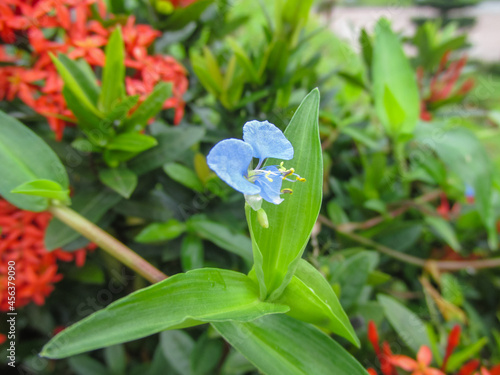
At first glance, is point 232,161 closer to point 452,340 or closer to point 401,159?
point 452,340

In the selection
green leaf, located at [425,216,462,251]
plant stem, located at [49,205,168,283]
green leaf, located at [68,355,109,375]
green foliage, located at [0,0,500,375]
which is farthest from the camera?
green leaf, located at [425,216,462,251]

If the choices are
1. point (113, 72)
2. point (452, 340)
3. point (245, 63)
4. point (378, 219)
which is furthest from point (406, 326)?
point (113, 72)

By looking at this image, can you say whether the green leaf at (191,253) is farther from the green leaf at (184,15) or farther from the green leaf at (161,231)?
the green leaf at (184,15)

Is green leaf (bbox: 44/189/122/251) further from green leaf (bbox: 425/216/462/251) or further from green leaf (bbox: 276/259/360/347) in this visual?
green leaf (bbox: 425/216/462/251)

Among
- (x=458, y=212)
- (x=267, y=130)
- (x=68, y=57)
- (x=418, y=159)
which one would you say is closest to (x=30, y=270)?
(x=68, y=57)

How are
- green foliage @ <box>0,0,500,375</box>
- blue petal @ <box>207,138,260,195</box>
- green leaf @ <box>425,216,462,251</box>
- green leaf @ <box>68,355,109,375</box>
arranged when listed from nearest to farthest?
blue petal @ <box>207,138,260,195</box>
green foliage @ <box>0,0,500,375</box>
green leaf @ <box>68,355,109,375</box>
green leaf @ <box>425,216,462,251</box>

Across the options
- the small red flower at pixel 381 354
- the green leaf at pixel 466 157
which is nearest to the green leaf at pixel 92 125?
the small red flower at pixel 381 354

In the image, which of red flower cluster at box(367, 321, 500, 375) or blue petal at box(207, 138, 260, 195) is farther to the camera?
red flower cluster at box(367, 321, 500, 375)

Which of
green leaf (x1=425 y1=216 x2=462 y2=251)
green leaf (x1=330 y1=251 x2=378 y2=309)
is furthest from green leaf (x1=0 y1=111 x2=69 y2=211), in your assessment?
green leaf (x1=425 y1=216 x2=462 y2=251)
